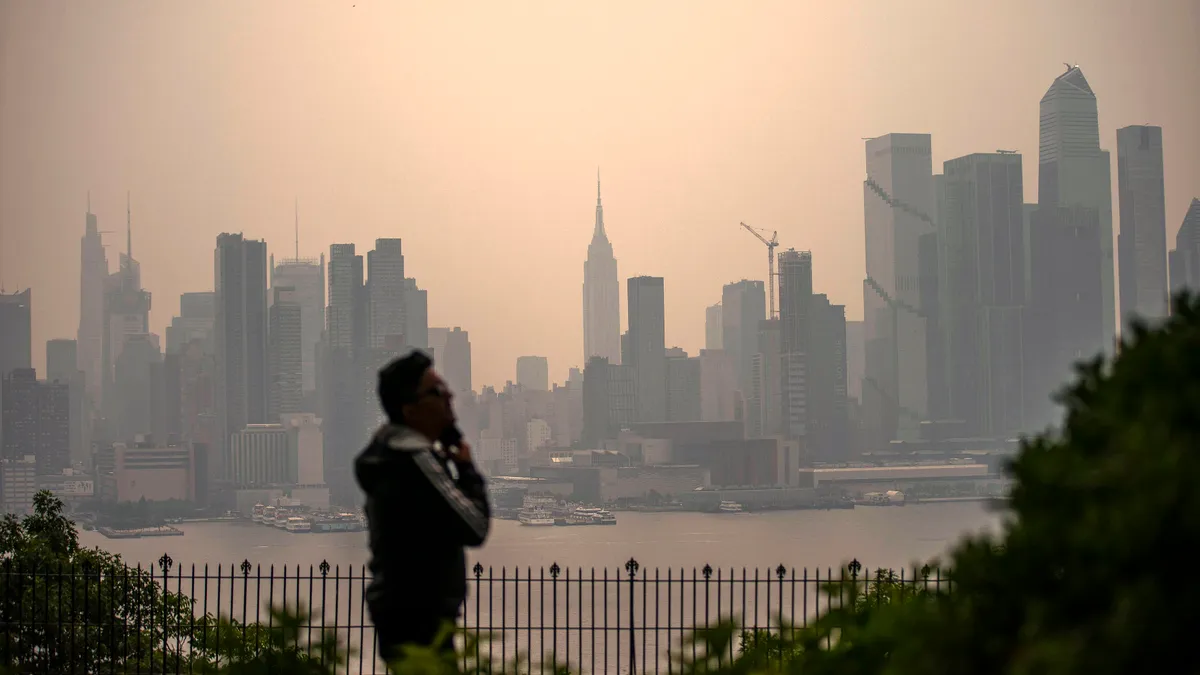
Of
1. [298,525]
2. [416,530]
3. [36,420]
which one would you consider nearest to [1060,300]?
[298,525]

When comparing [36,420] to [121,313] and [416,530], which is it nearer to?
[121,313]

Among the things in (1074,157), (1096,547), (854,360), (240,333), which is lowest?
(1096,547)

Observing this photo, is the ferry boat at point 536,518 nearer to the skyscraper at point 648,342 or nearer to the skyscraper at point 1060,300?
the skyscraper at point 648,342

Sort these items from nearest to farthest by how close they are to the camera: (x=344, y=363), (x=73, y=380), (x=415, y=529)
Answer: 1. (x=415, y=529)
2. (x=73, y=380)
3. (x=344, y=363)

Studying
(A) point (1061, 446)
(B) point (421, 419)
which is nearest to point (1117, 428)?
(A) point (1061, 446)

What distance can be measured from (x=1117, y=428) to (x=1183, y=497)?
0.23m

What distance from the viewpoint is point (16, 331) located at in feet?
452

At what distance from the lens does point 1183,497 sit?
1314mm

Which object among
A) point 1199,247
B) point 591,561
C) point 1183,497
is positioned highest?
point 1199,247

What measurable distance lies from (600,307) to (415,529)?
17132cm

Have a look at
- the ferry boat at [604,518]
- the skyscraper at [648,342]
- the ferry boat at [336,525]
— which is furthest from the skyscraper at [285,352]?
the ferry boat at [604,518]

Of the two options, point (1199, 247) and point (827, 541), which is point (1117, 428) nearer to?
point (827, 541)

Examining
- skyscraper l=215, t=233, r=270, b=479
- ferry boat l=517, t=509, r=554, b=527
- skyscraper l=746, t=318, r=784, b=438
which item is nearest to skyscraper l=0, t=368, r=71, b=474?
skyscraper l=215, t=233, r=270, b=479

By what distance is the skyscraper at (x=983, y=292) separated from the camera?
150000 millimetres
